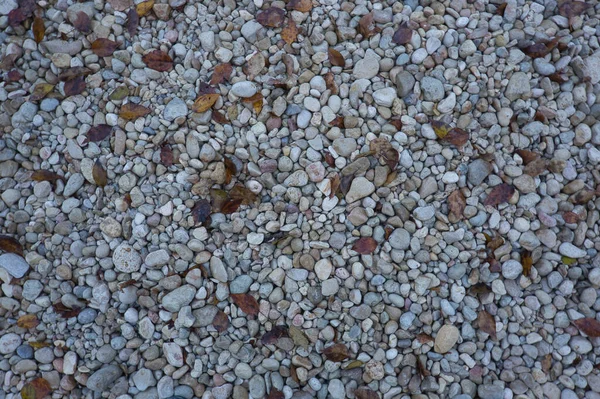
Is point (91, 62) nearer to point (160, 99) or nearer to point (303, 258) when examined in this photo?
point (160, 99)

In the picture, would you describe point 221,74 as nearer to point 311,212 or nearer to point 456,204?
point 311,212

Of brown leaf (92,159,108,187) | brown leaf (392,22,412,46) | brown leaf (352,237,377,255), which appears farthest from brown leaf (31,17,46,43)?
brown leaf (352,237,377,255)

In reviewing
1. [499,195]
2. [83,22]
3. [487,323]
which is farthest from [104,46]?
[487,323]

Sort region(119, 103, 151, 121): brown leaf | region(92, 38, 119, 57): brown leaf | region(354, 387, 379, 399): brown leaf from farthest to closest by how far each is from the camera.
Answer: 1. region(92, 38, 119, 57): brown leaf
2. region(119, 103, 151, 121): brown leaf
3. region(354, 387, 379, 399): brown leaf

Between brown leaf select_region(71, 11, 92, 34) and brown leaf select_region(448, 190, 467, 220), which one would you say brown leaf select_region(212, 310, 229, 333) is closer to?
brown leaf select_region(448, 190, 467, 220)

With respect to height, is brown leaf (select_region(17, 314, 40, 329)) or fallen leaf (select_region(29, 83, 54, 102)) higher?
fallen leaf (select_region(29, 83, 54, 102))

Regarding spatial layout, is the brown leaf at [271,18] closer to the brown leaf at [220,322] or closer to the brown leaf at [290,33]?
the brown leaf at [290,33]
